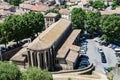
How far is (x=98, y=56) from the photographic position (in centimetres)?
7975

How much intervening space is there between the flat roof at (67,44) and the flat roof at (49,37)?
2754 millimetres

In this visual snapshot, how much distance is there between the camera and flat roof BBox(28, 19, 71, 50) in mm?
69000

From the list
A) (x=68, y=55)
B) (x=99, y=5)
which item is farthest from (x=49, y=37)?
(x=99, y=5)

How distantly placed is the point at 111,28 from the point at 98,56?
11200 mm

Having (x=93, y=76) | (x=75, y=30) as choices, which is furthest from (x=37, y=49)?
(x=75, y=30)

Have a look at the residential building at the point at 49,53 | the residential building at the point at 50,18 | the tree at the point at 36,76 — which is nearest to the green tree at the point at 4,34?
the residential building at the point at 49,53

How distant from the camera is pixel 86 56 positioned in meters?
79.3

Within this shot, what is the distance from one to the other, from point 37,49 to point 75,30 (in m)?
28.8

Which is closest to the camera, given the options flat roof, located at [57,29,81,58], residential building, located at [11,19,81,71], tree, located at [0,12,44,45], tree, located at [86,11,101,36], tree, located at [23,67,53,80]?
tree, located at [23,67,53,80]

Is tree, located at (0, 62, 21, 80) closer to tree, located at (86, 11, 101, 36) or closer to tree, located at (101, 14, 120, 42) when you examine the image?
tree, located at (101, 14, 120, 42)

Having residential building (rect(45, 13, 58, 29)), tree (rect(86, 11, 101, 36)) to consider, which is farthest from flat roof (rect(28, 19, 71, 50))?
tree (rect(86, 11, 101, 36))

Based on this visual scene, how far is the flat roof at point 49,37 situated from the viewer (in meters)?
69.0

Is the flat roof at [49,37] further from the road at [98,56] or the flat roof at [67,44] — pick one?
the road at [98,56]

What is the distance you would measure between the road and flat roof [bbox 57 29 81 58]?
5260 mm
